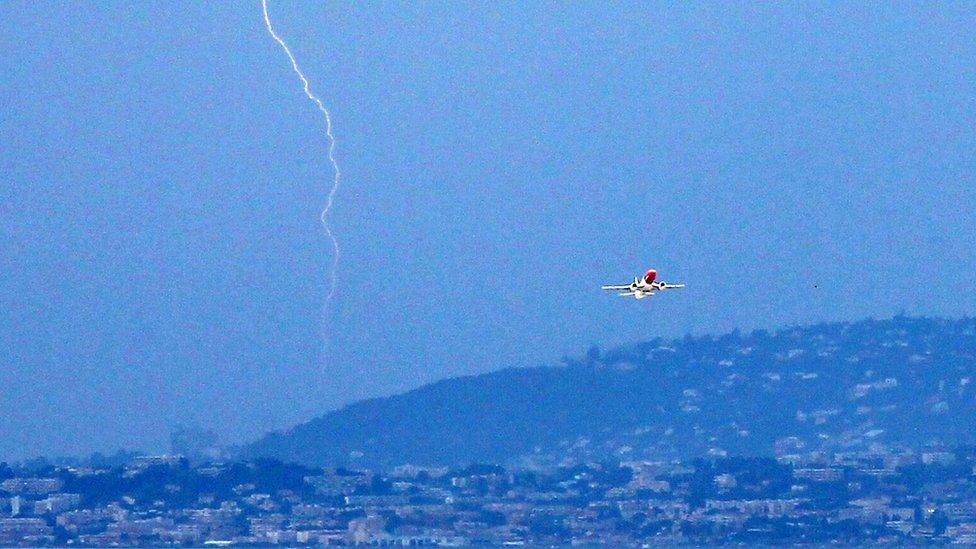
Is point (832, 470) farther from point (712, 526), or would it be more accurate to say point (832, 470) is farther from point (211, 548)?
point (211, 548)

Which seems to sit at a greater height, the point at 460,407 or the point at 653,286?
the point at 460,407

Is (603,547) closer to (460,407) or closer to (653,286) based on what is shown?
(460,407)

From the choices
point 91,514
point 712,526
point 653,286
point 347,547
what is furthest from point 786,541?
point 653,286

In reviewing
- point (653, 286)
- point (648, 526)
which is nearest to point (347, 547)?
point (648, 526)

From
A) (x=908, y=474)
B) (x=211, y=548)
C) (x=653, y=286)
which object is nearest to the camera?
(x=653, y=286)

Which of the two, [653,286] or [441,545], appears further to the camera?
[441,545]

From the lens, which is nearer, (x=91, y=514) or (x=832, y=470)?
(x=91, y=514)

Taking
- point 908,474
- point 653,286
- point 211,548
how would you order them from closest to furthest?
point 653,286 < point 211,548 < point 908,474

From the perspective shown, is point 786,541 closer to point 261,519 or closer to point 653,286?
point 261,519
